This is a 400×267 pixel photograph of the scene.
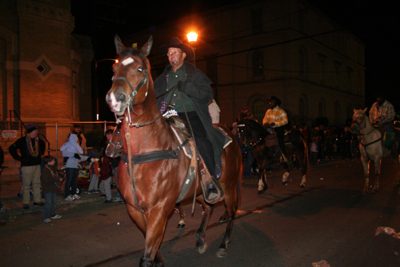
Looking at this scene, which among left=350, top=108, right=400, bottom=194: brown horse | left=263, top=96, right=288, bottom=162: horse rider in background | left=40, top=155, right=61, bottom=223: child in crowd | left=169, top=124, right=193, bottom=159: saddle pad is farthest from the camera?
left=263, top=96, right=288, bottom=162: horse rider in background

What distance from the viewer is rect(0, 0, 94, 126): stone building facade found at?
53.8ft

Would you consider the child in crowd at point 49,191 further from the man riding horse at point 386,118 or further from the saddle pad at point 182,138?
the man riding horse at point 386,118

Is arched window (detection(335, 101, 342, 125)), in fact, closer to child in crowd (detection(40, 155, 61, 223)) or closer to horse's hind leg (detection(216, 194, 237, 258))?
horse's hind leg (detection(216, 194, 237, 258))

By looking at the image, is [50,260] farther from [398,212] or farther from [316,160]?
[316,160]

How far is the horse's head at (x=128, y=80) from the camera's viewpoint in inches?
115

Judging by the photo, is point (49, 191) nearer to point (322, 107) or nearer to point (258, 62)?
point (258, 62)

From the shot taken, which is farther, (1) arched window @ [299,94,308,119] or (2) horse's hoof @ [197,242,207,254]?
(1) arched window @ [299,94,308,119]

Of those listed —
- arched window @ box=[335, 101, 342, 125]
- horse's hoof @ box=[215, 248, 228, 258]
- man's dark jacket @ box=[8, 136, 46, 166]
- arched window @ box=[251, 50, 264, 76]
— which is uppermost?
arched window @ box=[251, 50, 264, 76]

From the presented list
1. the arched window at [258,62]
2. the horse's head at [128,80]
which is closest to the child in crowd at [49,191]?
the horse's head at [128,80]

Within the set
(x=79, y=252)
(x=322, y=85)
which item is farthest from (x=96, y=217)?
(x=322, y=85)

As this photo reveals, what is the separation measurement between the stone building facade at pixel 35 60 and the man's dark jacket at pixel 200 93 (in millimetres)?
14568

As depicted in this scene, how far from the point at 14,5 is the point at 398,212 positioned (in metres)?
19.8

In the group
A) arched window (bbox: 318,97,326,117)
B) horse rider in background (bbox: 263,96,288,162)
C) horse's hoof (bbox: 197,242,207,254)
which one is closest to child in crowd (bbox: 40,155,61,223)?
horse's hoof (bbox: 197,242,207,254)

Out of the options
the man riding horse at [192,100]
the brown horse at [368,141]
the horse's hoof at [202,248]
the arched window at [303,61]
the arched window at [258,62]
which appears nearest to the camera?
the man riding horse at [192,100]
